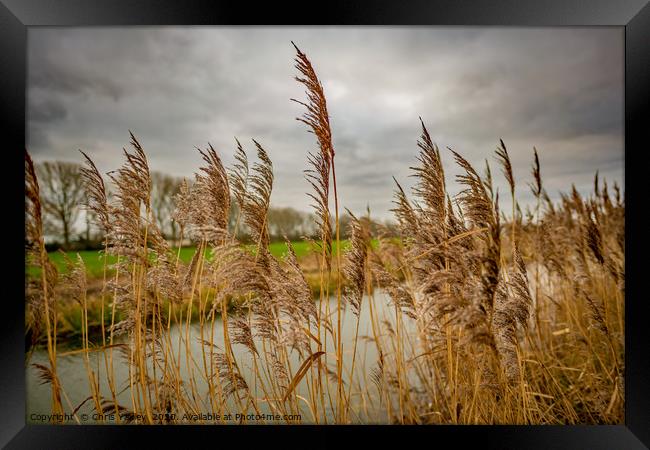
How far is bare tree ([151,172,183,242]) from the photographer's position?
92.2 inches

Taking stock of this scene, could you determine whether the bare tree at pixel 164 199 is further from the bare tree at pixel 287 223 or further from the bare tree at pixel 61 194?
the bare tree at pixel 287 223

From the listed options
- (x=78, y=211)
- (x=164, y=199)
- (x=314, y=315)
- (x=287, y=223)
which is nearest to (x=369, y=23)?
(x=287, y=223)

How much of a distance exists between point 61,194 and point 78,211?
14cm

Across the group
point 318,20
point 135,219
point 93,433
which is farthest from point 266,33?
point 93,433

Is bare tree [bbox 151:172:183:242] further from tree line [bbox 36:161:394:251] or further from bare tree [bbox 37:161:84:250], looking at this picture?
bare tree [bbox 37:161:84:250]

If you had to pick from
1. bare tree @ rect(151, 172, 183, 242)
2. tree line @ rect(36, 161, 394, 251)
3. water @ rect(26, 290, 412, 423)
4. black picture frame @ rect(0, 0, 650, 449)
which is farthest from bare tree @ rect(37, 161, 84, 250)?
water @ rect(26, 290, 412, 423)

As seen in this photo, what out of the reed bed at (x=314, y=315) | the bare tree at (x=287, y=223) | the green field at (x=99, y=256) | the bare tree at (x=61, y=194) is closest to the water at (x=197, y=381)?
the reed bed at (x=314, y=315)

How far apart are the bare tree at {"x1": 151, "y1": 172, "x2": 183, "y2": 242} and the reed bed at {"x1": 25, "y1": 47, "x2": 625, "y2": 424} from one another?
2.8 inches

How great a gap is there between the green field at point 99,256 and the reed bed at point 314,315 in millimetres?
39

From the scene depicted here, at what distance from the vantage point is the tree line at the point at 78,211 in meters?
2.35

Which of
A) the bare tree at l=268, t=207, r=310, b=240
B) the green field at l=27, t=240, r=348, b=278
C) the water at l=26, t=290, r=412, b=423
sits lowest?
the water at l=26, t=290, r=412, b=423
